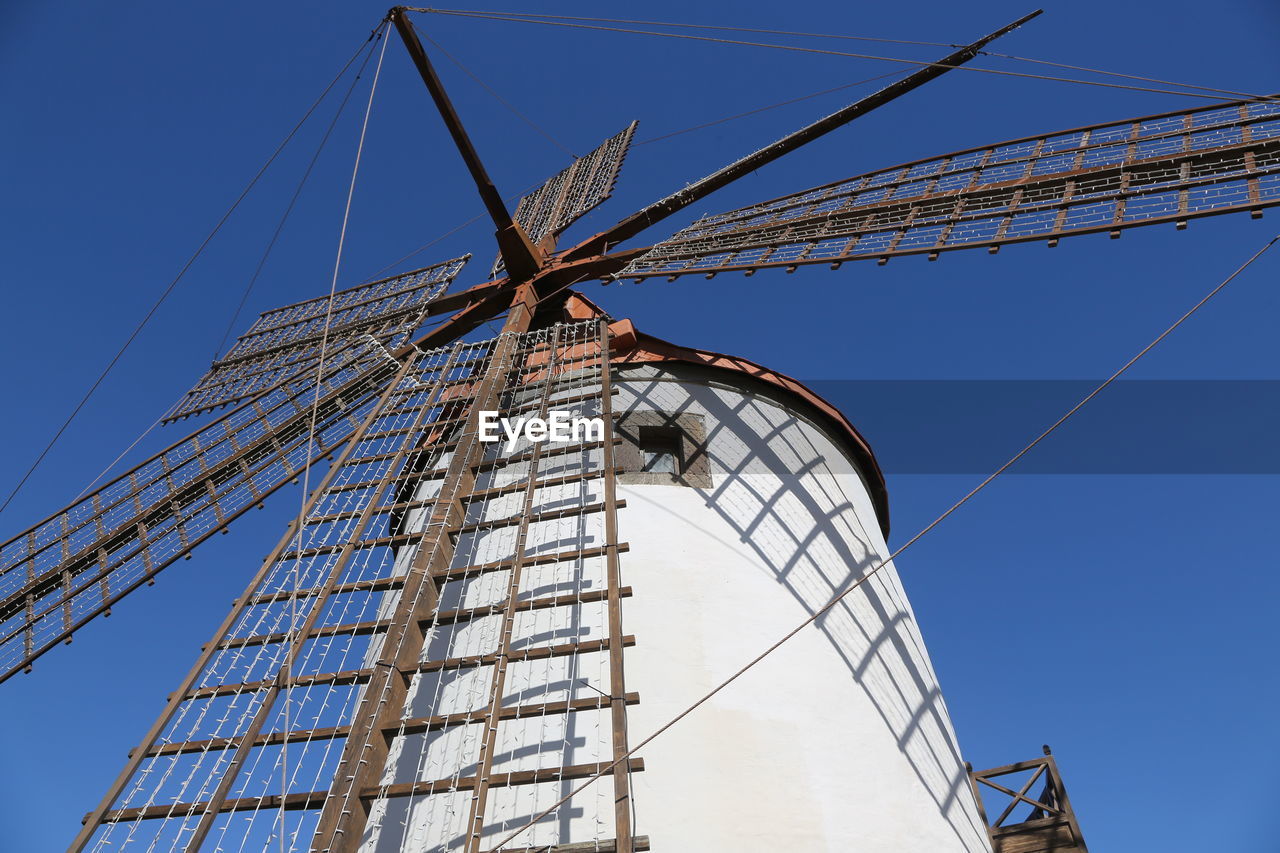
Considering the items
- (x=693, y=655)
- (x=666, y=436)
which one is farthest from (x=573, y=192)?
(x=693, y=655)

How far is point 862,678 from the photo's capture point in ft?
17.4

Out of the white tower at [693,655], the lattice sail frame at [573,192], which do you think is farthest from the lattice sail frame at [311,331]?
the white tower at [693,655]

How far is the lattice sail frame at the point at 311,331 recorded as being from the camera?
894cm

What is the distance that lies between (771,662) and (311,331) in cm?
693

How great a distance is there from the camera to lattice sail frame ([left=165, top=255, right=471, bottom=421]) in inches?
352

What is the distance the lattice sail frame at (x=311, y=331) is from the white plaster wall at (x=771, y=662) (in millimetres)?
3259

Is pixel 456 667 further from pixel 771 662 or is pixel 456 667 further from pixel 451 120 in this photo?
pixel 451 120

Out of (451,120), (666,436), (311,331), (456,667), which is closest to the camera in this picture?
(456,667)

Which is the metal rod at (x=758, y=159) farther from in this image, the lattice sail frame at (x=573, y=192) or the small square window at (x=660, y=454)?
the small square window at (x=660, y=454)

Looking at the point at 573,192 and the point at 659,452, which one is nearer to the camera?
the point at 659,452

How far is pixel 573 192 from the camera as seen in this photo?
1042cm

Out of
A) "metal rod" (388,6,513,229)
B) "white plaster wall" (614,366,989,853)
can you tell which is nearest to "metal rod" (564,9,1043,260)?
"metal rod" (388,6,513,229)

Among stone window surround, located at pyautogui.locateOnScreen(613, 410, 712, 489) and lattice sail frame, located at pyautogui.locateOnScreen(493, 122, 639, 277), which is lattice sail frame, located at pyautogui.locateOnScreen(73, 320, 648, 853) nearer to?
stone window surround, located at pyautogui.locateOnScreen(613, 410, 712, 489)

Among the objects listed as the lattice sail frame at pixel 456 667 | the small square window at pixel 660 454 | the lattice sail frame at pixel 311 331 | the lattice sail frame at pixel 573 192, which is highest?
the lattice sail frame at pixel 573 192
